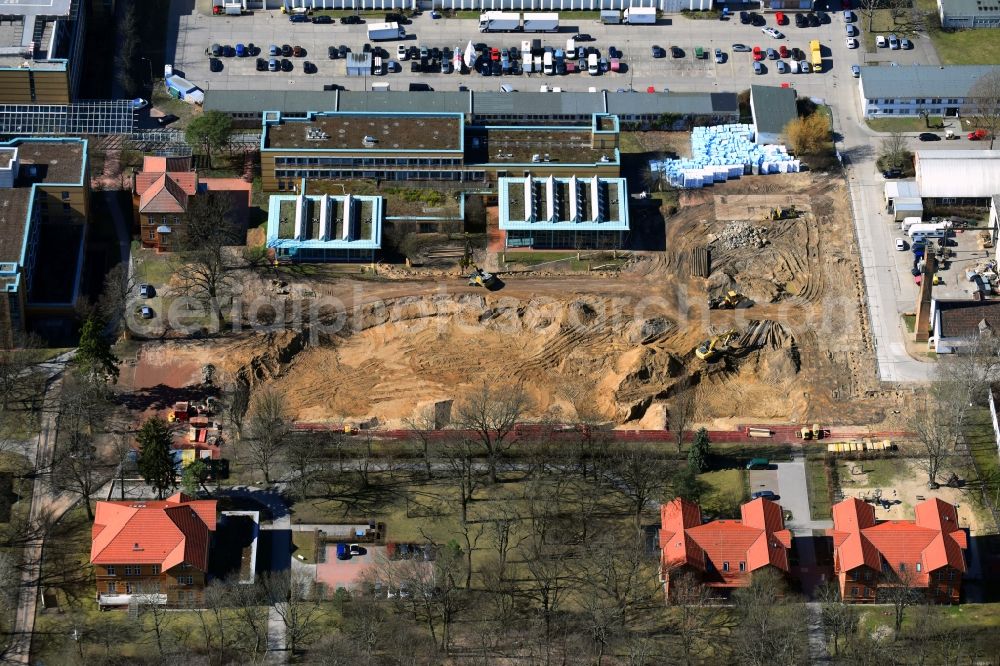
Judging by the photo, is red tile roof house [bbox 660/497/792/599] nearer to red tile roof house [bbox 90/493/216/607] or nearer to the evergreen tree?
red tile roof house [bbox 90/493/216/607]

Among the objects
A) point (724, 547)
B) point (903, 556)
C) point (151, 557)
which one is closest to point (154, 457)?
point (151, 557)

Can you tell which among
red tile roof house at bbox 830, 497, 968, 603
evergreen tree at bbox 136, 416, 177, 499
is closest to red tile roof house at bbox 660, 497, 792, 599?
red tile roof house at bbox 830, 497, 968, 603

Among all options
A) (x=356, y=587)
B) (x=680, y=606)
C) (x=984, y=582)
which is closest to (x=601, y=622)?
(x=680, y=606)

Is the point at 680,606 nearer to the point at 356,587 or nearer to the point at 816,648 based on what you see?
the point at 816,648

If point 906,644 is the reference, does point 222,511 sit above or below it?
above

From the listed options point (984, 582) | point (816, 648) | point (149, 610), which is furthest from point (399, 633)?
point (984, 582)

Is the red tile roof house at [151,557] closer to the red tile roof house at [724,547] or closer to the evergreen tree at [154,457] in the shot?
the evergreen tree at [154,457]
